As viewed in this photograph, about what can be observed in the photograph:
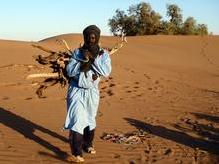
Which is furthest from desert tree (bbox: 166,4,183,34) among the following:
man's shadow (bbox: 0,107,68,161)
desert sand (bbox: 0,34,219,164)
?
man's shadow (bbox: 0,107,68,161)

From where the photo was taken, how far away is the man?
271 inches

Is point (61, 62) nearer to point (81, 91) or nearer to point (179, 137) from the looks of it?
point (81, 91)

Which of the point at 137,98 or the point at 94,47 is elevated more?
the point at 94,47

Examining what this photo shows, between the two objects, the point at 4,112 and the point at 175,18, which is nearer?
the point at 4,112

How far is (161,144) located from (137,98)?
204 inches

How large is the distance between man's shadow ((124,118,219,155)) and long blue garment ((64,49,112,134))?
2.06m

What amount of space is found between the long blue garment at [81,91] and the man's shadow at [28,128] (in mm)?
594

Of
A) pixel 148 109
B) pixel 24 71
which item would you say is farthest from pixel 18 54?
pixel 148 109

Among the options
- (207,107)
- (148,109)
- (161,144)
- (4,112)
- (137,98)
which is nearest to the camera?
(161,144)

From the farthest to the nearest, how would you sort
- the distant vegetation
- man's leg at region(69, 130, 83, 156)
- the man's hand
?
the distant vegetation → the man's hand → man's leg at region(69, 130, 83, 156)

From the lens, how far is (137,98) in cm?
1342

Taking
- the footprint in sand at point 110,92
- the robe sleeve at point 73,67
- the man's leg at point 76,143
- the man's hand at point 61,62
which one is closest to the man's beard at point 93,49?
the robe sleeve at point 73,67

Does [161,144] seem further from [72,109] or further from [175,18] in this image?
[175,18]

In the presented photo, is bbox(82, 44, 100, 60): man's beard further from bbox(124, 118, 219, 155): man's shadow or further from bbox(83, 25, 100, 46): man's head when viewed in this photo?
bbox(124, 118, 219, 155): man's shadow
